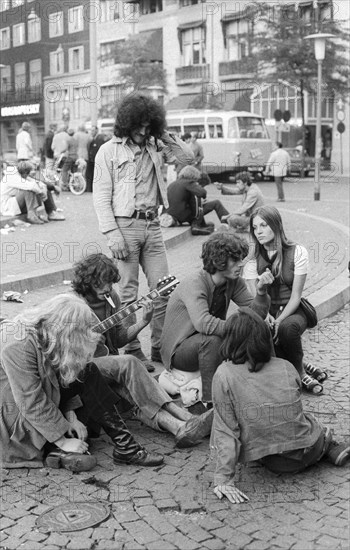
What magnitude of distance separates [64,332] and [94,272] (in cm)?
84

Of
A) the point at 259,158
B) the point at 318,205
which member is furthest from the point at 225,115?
the point at 318,205

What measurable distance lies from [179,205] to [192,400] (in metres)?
9.03

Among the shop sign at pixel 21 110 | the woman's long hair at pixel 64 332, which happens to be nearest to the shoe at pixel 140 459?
the woman's long hair at pixel 64 332

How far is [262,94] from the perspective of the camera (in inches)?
1698

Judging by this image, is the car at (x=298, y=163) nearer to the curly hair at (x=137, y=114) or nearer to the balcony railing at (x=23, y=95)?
the balcony railing at (x=23, y=95)

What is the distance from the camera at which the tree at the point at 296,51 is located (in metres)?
33.5

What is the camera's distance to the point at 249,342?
4262 millimetres

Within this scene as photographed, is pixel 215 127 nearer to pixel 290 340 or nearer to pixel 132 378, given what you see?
pixel 290 340

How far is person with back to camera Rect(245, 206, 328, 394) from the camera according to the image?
5601mm

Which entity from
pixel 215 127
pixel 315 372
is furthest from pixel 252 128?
pixel 315 372

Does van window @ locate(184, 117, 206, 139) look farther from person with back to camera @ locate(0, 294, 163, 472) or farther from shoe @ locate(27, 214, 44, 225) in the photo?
person with back to camera @ locate(0, 294, 163, 472)

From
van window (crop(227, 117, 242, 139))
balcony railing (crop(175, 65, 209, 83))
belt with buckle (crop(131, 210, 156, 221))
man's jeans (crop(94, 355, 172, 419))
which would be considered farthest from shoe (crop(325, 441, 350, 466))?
balcony railing (crop(175, 65, 209, 83))

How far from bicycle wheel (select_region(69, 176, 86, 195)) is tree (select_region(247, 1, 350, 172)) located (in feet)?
51.5

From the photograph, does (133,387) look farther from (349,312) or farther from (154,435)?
(349,312)
